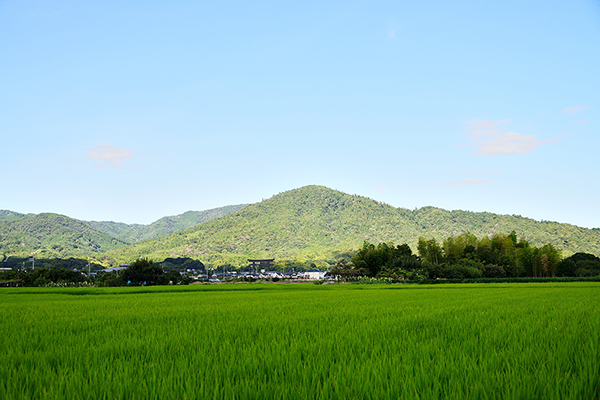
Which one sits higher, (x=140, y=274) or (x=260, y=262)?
(x=140, y=274)

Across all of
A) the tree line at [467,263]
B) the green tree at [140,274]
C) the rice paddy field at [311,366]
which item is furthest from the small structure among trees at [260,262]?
the rice paddy field at [311,366]

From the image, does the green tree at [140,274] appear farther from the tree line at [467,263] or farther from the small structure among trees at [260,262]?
the small structure among trees at [260,262]

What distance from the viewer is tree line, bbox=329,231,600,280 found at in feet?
195

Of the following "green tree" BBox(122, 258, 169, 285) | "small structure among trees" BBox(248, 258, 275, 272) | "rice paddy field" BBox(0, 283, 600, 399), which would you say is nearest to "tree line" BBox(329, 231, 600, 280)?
"green tree" BBox(122, 258, 169, 285)

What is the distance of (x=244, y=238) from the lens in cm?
19388

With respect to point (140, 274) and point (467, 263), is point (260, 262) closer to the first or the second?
point (467, 263)

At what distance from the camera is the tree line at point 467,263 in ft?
195

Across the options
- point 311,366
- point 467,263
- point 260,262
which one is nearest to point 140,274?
point 311,366

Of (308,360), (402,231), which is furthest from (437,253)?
(402,231)

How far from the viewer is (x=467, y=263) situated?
6256cm

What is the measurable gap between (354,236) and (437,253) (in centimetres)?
12478

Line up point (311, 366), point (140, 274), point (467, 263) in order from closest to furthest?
point (311, 366)
point (140, 274)
point (467, 263)

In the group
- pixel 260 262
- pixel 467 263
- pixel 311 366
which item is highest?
pixel 311 366

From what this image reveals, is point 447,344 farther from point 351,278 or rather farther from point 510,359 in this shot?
point 351,278
